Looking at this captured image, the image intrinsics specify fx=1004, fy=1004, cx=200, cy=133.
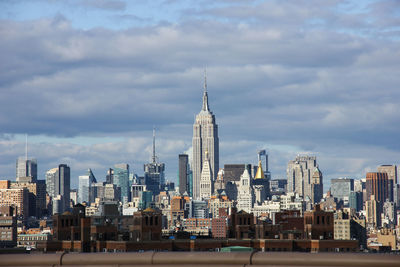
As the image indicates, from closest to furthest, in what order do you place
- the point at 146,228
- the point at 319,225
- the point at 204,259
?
the point at 204,259 < the point at 146,228 < the point at 319,225

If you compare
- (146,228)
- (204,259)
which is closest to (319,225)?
(146,228)

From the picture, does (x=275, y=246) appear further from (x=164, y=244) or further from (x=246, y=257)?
(x=246, y=257)

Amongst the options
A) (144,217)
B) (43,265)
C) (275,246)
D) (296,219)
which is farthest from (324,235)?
(43,265)

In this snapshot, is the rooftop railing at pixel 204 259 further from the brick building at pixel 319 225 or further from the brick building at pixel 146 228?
the brick building at pixel 319 225

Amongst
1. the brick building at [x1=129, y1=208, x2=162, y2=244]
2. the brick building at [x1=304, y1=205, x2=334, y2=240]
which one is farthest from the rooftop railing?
the brick building at [x1=304, y1=205, x2=334, y2=240]

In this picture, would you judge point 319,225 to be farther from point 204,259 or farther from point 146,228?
point 204,259

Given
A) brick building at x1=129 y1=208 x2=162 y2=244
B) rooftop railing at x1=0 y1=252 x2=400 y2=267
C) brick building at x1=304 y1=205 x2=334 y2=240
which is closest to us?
rooftop railing at x1=0 y1=252 x2=400 y2=267

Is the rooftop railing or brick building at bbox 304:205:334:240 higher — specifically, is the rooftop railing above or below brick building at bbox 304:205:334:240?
below

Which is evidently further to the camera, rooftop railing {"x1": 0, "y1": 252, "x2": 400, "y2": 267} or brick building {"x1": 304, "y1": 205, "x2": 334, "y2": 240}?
brick building {"x1": 304, "y1": 205, "x2": 334, "y2": 240}

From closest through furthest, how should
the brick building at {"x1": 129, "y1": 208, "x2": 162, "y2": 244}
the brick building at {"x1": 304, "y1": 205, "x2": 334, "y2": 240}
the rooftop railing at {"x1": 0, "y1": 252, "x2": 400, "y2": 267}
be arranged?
the rooftop railing at {"x1": 0, "y1": 252, "x2": 400, "y2": 267}, the brick building at {"x1": 129, "y1": 208, "x2": 162, "y2": 244}, the brick building at {"x1": 304, "y1": 205, "x2": 334, "y2": 240}

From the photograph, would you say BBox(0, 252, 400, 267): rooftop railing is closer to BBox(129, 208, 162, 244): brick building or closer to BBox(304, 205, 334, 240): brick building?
BBox(129, 208, 162, 244): brick building

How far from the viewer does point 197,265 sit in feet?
78.0

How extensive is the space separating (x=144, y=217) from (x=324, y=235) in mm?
23208

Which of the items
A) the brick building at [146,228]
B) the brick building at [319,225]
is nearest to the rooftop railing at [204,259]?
the brick building at [146,228]
